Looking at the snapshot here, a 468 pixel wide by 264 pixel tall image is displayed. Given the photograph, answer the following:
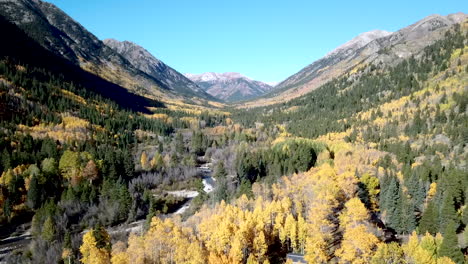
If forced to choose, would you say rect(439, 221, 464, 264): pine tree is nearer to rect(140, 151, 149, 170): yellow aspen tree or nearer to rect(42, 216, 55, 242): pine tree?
rect(42, 216, 55, 242): pine tree

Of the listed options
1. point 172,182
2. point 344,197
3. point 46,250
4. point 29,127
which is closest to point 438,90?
point 344,197

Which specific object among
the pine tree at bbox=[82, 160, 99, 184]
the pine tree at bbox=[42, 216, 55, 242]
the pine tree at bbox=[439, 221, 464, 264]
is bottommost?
the pine tree at bbox=[42, 216, 55, 242]

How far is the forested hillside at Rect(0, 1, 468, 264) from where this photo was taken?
61.8 meters

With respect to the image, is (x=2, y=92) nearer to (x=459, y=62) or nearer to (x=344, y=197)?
(x=344, y=197)

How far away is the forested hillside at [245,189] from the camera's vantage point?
2434 inches

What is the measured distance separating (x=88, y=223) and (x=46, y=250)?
67.3 ft

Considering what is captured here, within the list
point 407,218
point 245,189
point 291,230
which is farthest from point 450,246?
point 245,189

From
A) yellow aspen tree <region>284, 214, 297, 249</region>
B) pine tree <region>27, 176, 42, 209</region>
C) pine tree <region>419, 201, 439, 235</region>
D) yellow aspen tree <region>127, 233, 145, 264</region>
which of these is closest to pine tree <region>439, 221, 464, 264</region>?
pine tree <region>419, 201, 439, 235</region>

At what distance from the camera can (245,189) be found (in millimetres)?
96000

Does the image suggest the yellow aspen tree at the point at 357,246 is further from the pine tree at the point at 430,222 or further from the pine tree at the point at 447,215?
the pine tree at the point at 447,215

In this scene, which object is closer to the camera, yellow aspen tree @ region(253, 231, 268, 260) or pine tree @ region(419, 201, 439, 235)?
yellow aspen tree @ region(253, 231, 268, 260)

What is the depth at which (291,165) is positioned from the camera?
122375mm

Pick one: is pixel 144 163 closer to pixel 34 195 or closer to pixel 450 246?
pixel 34 195

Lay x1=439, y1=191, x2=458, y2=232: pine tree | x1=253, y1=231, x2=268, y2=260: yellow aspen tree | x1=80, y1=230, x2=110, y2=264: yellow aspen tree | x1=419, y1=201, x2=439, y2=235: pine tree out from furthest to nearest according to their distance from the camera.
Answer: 1. x1=419, y1=201, x2=439, y2=235: pine tree
2. x1=439, y1=191, x2=458, y2=232: pine tree
3. x1=253, y1=231, x2=268, y2=260: yellow aspen tree
4. x1=80, y1=230, x2=110, y2=264: yellow aspen tree
